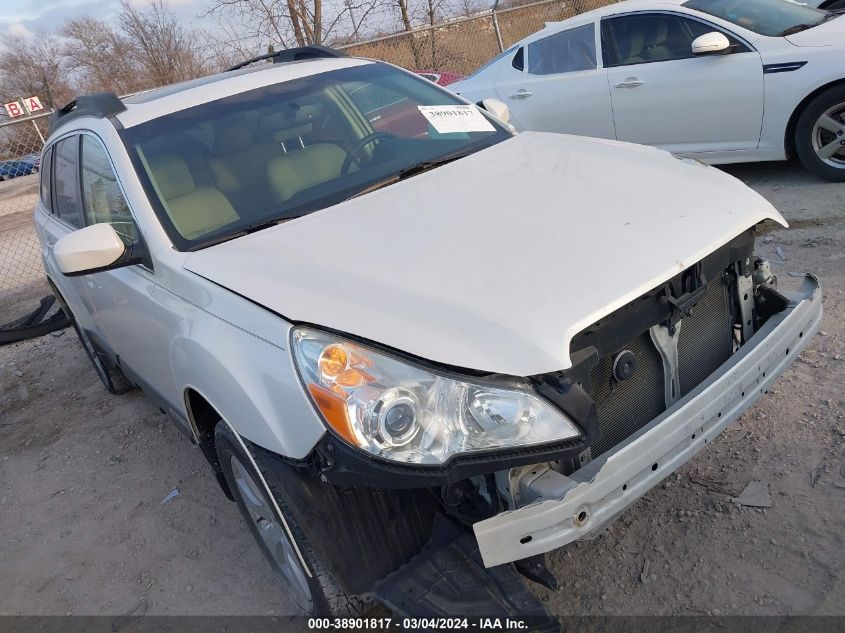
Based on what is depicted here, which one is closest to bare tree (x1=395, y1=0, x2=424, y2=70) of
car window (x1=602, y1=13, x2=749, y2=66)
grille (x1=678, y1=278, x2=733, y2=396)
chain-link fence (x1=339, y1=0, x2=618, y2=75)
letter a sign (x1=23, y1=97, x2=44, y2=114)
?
chain-link fence (x1=339, y1=0, x2=618, y2=75)

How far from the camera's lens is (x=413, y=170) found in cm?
316

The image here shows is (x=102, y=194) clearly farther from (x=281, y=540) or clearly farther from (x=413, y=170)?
(x=281, y=540)

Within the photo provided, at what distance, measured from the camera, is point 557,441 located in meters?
1.94

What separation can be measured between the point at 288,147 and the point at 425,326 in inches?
60.8

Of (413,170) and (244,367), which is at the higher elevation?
(413,170)

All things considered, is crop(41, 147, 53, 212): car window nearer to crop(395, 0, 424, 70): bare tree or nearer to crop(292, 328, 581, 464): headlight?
crop(292, 328, 581, 464): headlight

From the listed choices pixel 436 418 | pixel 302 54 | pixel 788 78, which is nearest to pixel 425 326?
pixel 436 418

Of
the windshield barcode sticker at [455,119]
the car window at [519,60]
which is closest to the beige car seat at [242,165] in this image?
the windshield barcode sticker at [455,119]

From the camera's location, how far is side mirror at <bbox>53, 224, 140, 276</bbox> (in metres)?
2.68

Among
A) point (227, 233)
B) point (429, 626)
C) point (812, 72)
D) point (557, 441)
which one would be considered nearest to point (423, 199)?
point (227, 233)

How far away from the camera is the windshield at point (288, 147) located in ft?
9.57

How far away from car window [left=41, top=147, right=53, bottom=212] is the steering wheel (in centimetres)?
216

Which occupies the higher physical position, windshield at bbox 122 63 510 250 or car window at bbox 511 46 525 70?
windshield at bbox 122 63 510 250

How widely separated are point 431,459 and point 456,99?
244cm
